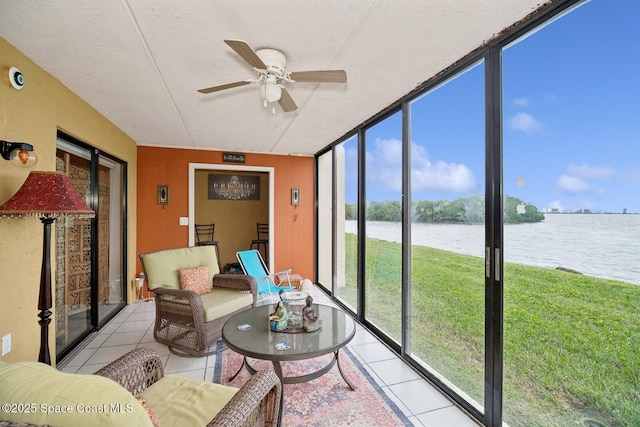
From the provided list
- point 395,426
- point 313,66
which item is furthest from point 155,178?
point 395,426

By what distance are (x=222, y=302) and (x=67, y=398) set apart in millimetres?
2249

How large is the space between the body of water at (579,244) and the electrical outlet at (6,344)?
127 inches

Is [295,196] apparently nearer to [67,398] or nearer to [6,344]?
[6,344]

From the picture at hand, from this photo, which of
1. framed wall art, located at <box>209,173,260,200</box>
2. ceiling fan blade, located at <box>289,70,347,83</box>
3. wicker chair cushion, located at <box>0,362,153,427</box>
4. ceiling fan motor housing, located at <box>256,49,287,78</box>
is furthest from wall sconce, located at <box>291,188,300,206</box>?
wicker chair cushion, located at <box>0,362,153,427</box>

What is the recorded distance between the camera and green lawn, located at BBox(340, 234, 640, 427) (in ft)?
4.34

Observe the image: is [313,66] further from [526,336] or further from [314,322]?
[526,336]

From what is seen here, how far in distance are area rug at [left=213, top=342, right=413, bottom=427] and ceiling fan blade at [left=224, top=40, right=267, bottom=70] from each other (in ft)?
7.29

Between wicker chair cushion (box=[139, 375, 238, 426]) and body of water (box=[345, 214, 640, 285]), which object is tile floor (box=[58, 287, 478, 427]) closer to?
wicker chair cushion (box=[139, 375, 238, 426])

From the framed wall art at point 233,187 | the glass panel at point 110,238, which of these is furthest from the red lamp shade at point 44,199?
the framed wall art at point 233,187

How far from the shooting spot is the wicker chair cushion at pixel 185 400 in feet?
4.03

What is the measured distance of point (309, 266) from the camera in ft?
17.2

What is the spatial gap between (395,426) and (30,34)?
3.33 m

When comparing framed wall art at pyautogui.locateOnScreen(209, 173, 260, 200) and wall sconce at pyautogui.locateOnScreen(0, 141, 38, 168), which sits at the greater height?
framed wall art at pyautogui.locateOnScreen(209, 173, 260, 200)

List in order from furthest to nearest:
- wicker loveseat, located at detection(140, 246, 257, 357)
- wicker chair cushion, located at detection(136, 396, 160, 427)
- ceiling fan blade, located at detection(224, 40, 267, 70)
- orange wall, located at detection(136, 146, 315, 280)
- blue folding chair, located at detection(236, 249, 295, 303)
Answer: orange wall, located at detection(136, 146, 315, 280), blue folding chair, located at detection(236, 249, 295, 303), wicker loveseat, located at detection(140, 246, 257, 357), ceiling fan blade, located at detection(224, 40, 267, 70), wicker chair cushion, located at detection(136, 396, 160, 427)
